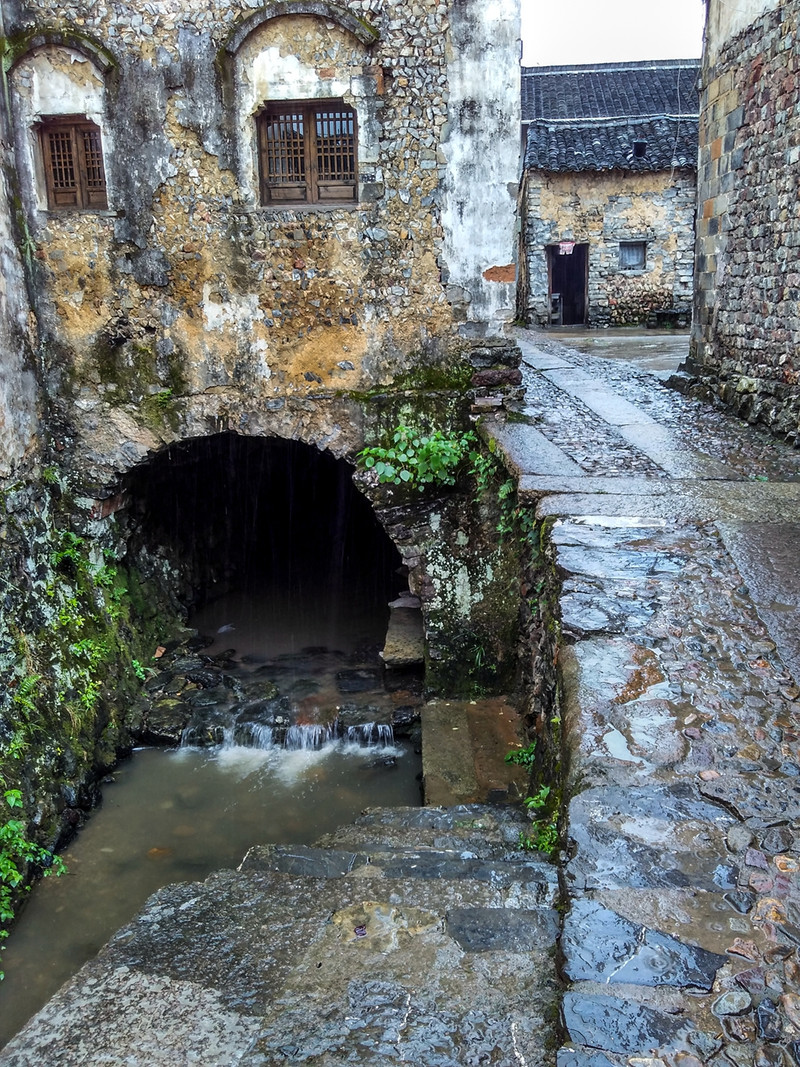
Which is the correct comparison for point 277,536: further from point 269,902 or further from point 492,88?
point 269,902

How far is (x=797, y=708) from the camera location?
135 inches

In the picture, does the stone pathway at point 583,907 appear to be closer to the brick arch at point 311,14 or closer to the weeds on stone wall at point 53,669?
the weeds on stone wall at point 53,669

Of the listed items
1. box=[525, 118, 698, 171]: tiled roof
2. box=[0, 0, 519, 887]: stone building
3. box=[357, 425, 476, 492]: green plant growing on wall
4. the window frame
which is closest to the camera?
box=[0, 0, 519, 887]: stone building

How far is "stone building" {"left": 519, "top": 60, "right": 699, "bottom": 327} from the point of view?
17.3 m

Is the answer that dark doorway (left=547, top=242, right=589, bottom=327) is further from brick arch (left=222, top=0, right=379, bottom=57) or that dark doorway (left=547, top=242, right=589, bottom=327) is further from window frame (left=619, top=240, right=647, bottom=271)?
brick arch (left=222, top=0, right=379, bottom=57)

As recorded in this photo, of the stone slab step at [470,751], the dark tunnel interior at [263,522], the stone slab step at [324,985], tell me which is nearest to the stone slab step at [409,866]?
A: the stone slab step at [324,985]

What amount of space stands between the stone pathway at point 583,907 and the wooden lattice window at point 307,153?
13.0 ft

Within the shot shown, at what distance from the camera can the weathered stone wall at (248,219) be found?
6707 mm

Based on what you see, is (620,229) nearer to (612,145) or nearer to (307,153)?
(612,145)

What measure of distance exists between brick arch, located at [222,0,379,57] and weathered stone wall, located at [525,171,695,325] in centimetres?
1189

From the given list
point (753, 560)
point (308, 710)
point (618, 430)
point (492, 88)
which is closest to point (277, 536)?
point (308, 710)

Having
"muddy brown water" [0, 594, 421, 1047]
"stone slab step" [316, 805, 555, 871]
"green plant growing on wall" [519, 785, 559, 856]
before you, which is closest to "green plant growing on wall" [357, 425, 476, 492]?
"muddy brown water" [0, 594, 421, 1047]

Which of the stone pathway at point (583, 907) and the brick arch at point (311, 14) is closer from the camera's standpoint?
the stone pathway at point (583, 907)

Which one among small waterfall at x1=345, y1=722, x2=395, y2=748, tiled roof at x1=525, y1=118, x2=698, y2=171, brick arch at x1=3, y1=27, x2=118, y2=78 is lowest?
small waterfall at x1=345, y1=722, x2=395, y2=748
